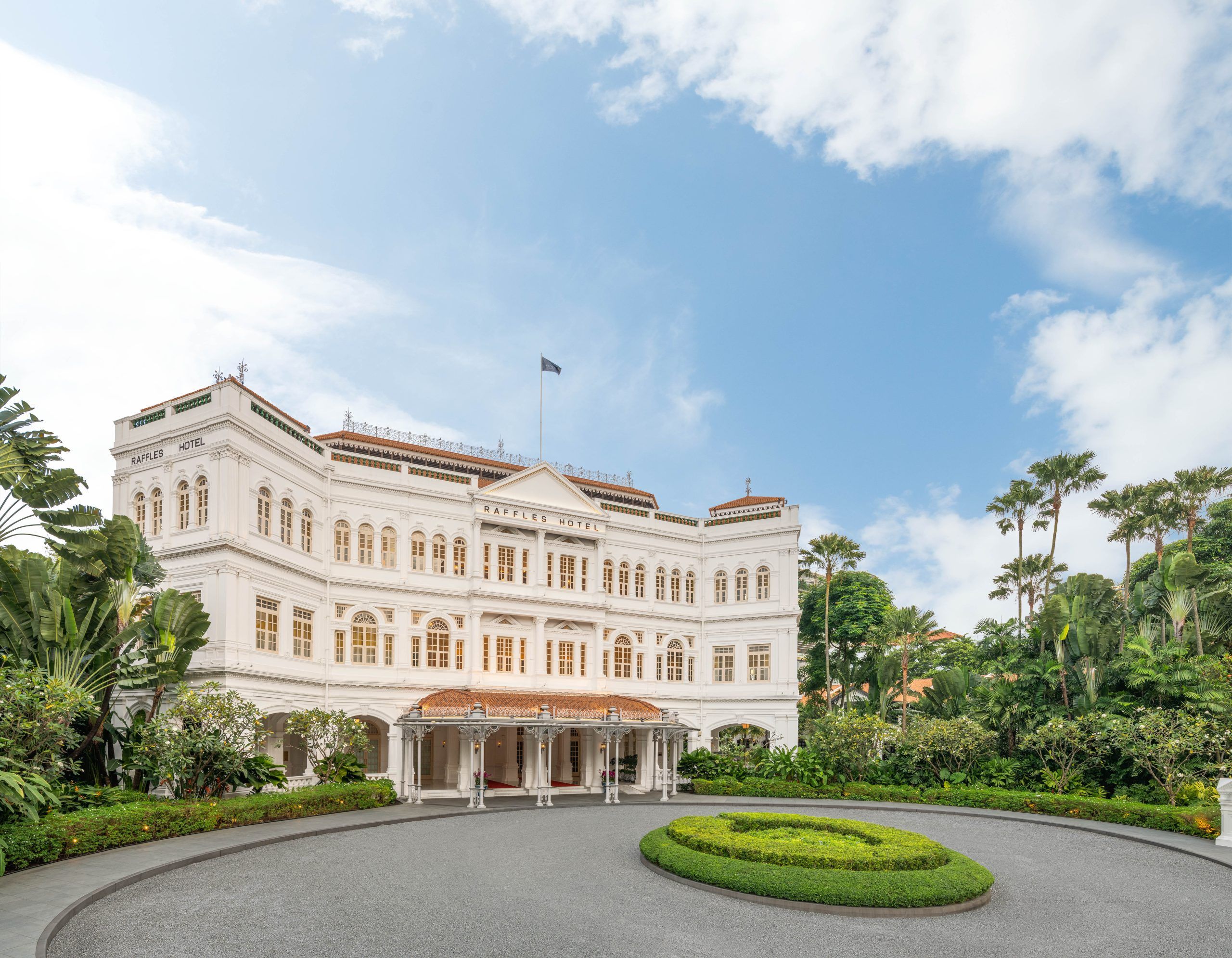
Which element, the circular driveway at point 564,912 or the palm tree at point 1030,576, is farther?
the palm tree at point 1030,576

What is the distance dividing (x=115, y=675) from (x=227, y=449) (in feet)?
23.9

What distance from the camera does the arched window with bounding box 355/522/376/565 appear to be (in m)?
33.3

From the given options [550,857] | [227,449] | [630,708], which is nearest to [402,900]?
[550,857]

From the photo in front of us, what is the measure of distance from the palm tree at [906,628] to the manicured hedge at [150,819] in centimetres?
2484

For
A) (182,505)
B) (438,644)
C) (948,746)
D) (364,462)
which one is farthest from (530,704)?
(948,746)

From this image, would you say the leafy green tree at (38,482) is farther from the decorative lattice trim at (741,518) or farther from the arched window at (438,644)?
the decorative lattice trim at (741,518)

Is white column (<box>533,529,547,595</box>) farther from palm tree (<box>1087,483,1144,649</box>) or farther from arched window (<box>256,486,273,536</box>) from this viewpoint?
palm tree (<box>1087,483,1144,649</box>)

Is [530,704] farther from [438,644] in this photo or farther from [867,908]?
[867,908]

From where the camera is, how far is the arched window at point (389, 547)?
33906 mm

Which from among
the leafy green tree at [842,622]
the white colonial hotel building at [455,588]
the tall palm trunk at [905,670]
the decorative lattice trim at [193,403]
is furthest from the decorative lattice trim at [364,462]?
the leafy green tree at [842,622]

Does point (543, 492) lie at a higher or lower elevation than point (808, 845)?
higher

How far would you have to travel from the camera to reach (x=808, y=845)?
16906mm

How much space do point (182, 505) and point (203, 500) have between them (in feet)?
3.40

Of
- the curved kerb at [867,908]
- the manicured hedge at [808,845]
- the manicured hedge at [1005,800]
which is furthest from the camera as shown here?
the manicured hedge at [1005,800]
